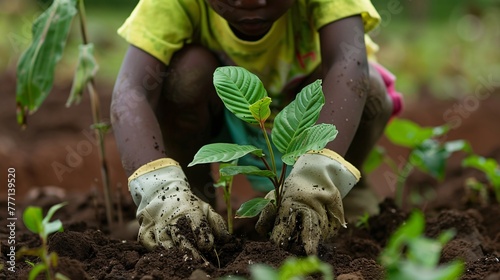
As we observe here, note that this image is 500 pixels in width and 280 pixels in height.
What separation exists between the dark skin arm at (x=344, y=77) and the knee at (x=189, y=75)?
1.09 ft

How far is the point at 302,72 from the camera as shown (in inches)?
96.5

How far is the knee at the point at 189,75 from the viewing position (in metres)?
2.29

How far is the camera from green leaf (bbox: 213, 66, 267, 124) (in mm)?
1773

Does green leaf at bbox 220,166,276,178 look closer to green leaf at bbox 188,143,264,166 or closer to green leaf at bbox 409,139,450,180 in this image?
green leaf at bbox 188,143,264,166

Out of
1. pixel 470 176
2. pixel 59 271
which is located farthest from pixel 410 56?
pixel 59 271

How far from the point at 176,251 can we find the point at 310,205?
32 cm

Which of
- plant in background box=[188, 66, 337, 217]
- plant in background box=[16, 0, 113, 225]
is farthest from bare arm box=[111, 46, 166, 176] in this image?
plant in background box=[188, 66, 337, 217]

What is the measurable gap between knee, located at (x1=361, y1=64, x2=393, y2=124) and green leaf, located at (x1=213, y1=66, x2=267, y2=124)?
69 cm

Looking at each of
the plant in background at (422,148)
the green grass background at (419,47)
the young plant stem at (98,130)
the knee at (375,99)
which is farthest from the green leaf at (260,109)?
the green grass background at (419,47)

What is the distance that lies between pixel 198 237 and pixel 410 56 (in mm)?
4046

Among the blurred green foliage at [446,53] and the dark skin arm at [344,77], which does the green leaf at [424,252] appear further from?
the blurred green foliage at [446,53]

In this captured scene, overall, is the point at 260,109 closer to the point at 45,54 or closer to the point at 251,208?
the point at 251,208

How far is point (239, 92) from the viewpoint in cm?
177

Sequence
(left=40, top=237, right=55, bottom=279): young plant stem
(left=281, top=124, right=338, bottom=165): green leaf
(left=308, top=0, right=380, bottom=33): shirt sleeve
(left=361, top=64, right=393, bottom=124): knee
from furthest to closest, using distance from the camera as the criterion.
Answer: (left=361, top=64, right=393, bottom=124): knee < (left=308, top=0, right=380, bottom=33): shirt sleeve < (left=281, top=124, right=338, bottom=165): green leaf < (left=40, top=237, right=55, bottom=279): young plant stem
